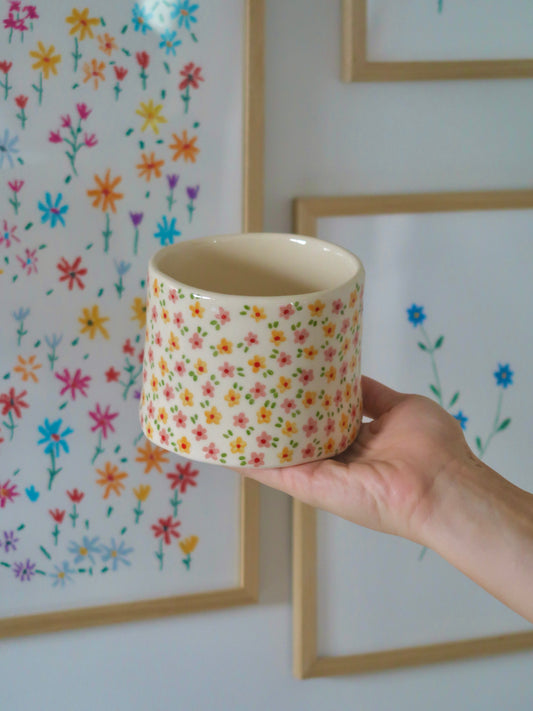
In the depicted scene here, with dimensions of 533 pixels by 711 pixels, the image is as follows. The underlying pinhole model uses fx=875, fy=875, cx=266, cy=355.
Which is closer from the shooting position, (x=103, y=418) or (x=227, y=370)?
(x=227, y=370)

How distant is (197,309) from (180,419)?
9 cm

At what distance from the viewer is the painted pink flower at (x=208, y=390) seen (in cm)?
64

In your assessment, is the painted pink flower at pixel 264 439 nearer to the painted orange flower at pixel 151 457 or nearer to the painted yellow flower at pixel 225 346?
the painted yellow flower at pixel 225 346

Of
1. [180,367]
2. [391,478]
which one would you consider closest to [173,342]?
[180,367]

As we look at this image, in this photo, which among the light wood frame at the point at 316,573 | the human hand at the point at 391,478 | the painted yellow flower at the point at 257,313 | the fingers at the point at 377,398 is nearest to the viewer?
the painted yellow flower at the point at 257,313

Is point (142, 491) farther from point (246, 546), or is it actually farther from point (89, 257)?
point (89, 257)

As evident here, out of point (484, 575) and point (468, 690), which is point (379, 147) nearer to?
point (484, 575)

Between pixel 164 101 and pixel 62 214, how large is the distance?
0.15 meters

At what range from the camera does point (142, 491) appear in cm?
98

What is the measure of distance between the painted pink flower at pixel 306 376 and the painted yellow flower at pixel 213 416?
0.07m

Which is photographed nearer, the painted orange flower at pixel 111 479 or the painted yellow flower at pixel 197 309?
the painted yellow flower at pixel 197 309


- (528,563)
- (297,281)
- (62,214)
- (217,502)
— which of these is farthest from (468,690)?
(62,214)

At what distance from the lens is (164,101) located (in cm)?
88

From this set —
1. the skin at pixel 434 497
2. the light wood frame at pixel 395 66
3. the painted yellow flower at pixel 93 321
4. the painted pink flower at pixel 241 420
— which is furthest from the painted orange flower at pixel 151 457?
the light wood frame at pixel 395 66
